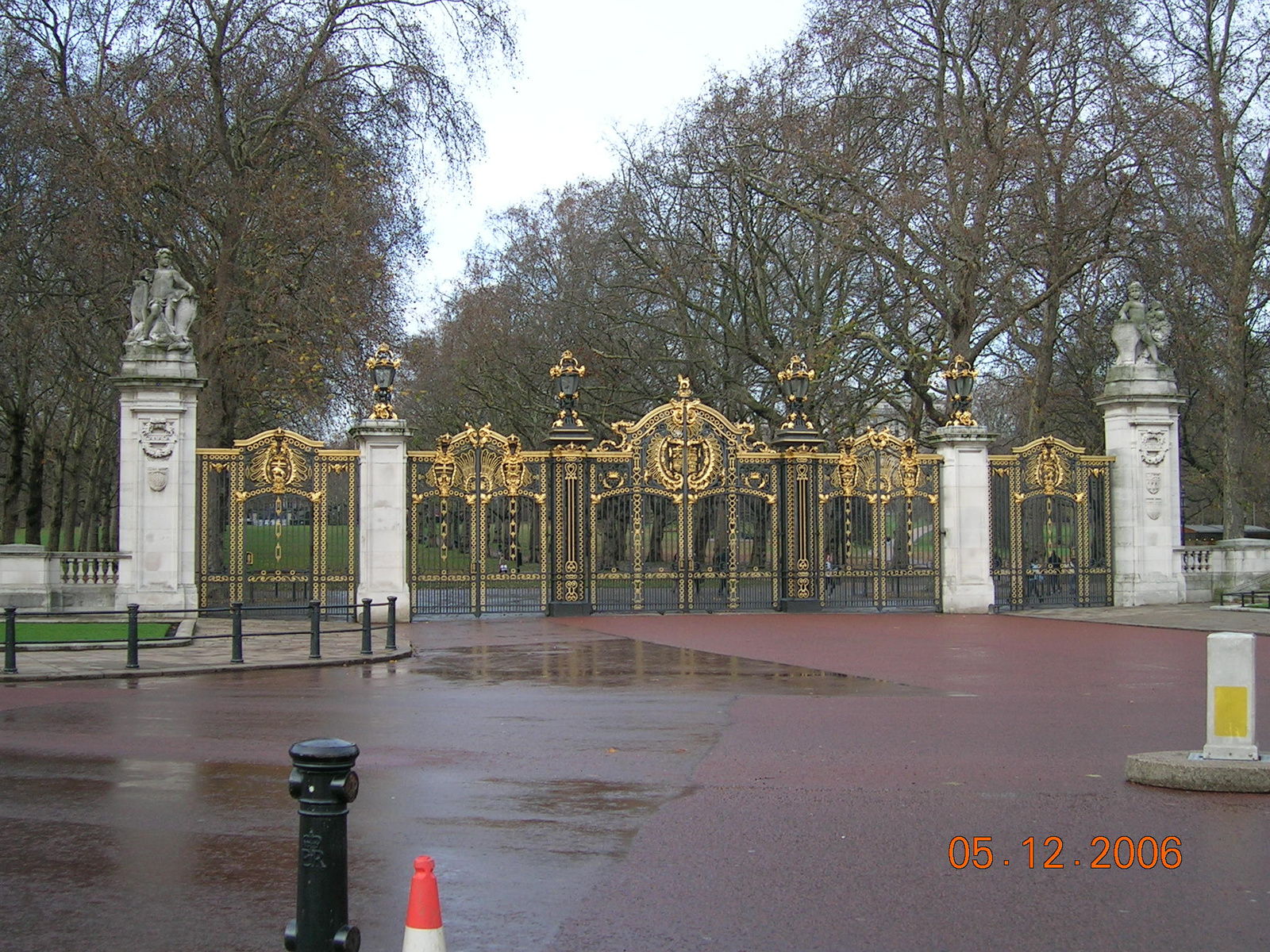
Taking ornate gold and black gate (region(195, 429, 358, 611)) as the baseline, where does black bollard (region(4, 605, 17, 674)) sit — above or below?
below

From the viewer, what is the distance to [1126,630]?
21359mm

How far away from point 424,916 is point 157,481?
1915 centimetres

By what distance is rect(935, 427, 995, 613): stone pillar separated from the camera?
25188 mm

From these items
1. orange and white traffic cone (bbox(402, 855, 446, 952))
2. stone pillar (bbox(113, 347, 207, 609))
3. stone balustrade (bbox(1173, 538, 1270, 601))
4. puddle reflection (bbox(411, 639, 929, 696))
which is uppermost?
stone pillar (bbox(113, 347, 207, 609))

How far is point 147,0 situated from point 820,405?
739 inches

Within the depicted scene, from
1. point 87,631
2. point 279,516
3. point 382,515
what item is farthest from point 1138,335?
point 87,631

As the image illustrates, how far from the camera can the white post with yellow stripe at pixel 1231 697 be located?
328 inches

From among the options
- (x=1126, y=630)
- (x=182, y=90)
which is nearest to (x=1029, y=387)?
(x=1126, y=630)

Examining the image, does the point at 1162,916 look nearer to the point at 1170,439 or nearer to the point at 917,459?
the point at 917,459

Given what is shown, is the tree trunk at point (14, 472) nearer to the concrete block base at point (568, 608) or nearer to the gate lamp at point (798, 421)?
the concrete block base at point (568, 608)

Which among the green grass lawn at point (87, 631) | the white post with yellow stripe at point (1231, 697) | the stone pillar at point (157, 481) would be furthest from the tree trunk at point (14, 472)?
the white post with yellow stripe at point (1231, 697)

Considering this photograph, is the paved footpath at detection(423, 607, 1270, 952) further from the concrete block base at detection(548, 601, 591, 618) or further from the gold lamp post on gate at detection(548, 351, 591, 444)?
the gold lamp post on gate at detection(548, 351, 591, 444)

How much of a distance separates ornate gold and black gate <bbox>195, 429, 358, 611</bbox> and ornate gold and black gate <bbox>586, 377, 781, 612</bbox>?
449cm
